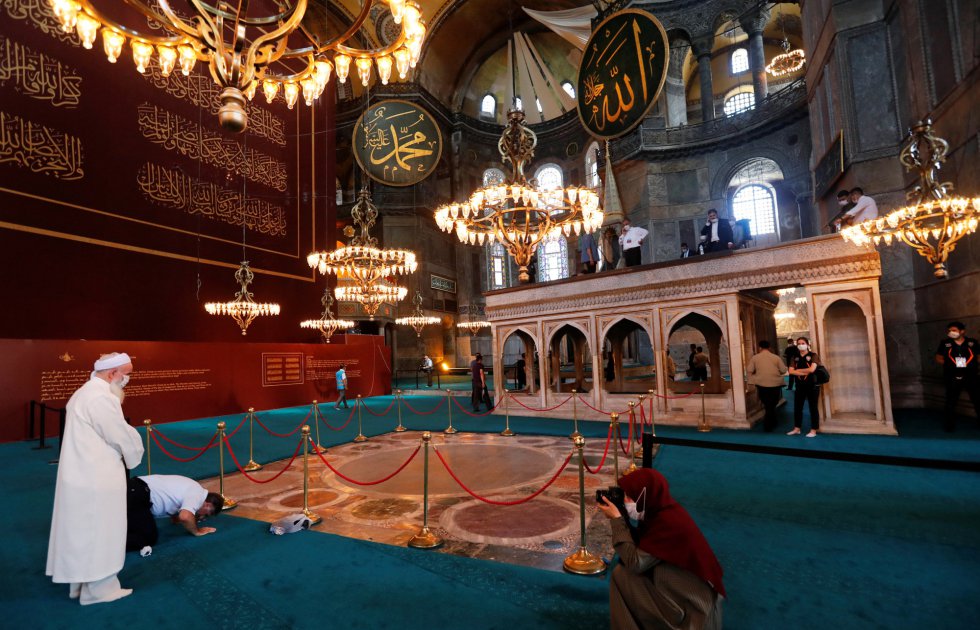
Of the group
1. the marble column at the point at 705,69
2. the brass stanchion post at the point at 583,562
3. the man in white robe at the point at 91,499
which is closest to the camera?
the man in white robe at the point at 91,499

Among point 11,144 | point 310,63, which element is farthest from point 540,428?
point 11,144

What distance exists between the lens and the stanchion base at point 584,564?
2561 mm

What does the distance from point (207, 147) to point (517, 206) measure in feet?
28.1

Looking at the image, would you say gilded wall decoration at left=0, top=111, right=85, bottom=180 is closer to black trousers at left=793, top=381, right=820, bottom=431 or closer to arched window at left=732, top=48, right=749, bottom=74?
black trousers at left=793, top=381, right=820, bottom=431

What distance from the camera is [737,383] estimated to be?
6660mm

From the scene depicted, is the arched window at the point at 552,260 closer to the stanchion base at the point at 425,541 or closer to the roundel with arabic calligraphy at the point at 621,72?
the roundel with arabic calligraphy at the point at 621,72

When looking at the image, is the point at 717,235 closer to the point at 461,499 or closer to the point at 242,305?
the point at 461,499

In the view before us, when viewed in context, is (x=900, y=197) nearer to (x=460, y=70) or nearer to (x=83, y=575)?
(x=83, y=575)

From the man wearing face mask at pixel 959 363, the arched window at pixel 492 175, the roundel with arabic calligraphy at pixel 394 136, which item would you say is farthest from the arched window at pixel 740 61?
the man wearing face mask at pixel 959 363

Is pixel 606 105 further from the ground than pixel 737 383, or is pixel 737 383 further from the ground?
pixel 606 105

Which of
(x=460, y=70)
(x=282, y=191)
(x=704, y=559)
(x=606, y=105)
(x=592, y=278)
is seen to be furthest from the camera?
(x=460, y=70)

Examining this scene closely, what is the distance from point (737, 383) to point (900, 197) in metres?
4.56

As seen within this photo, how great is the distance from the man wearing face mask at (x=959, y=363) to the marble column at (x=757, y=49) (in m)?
13.3

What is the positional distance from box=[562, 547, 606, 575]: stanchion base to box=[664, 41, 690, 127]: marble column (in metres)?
17.4
